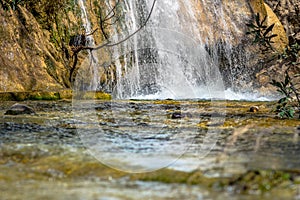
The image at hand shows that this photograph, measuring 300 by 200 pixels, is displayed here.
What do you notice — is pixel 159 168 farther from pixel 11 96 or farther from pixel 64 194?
pixel 11 96

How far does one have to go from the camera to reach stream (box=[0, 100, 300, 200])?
1.93 m

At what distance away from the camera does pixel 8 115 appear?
188 inches

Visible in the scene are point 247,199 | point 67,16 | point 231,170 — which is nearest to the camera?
point 247,199

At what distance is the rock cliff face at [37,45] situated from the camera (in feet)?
25.6

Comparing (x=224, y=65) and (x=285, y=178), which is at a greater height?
(x=224, y=65)

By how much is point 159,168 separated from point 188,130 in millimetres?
1584

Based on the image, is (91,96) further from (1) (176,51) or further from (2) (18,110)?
(1) (176,51)

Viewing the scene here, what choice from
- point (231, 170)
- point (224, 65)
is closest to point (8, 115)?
point (231, 170)

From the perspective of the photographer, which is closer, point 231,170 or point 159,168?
point 231,170

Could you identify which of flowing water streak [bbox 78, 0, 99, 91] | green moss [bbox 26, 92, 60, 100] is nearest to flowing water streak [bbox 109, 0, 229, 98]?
flowing water streak [bbox 78, 0, 99, 91]

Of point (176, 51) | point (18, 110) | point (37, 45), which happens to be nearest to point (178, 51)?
point (176, 51)

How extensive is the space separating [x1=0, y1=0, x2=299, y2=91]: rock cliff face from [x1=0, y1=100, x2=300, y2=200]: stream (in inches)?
143

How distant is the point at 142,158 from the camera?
2572 millimetres

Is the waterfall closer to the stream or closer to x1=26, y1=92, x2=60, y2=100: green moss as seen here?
x1=26, y1=92, x2=60, y2=100: green moss
